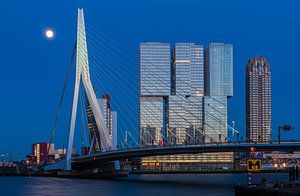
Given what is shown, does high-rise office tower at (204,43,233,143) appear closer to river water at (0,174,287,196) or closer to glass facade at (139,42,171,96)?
glass facade at (139,42,171,96)

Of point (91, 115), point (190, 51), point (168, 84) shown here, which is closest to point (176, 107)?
point (168, 84)

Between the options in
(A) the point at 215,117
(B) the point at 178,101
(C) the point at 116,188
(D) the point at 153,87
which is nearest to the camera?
(C) the point at 116,188

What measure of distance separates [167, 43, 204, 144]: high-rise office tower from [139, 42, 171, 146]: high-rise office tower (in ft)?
8.45

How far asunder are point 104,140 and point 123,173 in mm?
25932

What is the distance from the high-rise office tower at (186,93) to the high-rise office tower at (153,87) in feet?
8.45

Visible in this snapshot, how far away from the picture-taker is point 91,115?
7538 centimetres

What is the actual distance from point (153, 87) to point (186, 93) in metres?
20.2

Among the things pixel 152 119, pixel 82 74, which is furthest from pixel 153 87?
pixel 82 74

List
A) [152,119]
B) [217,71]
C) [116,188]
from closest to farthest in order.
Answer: [116,188] < [152,119] < [217,71]

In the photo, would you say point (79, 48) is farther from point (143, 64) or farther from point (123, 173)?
point (143, 64)

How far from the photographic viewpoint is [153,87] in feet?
437

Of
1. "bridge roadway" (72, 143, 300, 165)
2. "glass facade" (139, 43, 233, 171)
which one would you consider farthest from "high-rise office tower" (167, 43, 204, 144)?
"bridge roadway" (72, 143, 300, 165)

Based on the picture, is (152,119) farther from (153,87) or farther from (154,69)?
(153,87)

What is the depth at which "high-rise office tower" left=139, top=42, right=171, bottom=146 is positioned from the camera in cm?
13250
